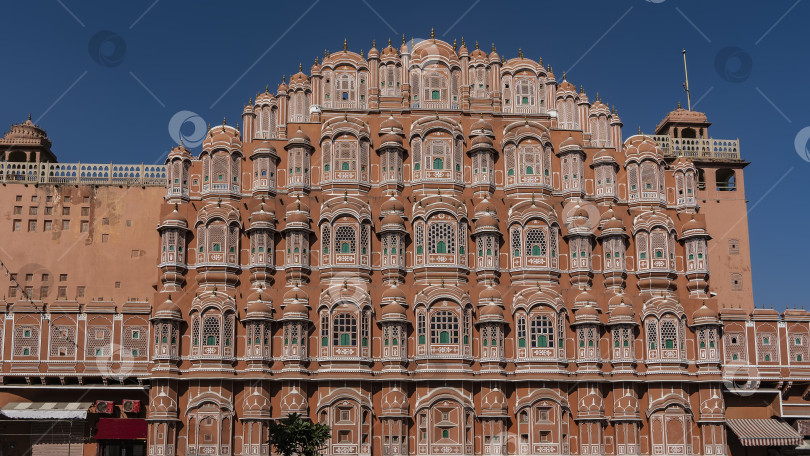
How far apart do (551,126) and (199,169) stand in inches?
913

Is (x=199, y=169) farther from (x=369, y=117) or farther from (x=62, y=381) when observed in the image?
(x=62, y=381)

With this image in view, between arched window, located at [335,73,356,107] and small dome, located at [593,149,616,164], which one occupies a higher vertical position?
arched window, located at [335,73,356,107]

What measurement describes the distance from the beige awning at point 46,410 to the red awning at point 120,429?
1.36 metres

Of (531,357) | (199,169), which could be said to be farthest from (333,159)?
(531,357)

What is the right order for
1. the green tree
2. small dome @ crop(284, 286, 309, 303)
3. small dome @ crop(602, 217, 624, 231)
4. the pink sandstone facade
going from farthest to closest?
small dome @ crop(602, 217, 624, 231)
small dome @ crop(284, 286, 309, 303)
the pink sandstone facade
the green tree

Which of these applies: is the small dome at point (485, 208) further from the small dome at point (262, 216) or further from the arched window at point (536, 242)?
the small dome at point (262, 216)

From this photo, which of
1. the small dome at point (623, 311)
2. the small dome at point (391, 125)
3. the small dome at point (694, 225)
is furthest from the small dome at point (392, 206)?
the small dome at point (694, 225)

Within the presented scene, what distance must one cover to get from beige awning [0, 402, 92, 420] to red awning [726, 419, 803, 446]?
129 ft

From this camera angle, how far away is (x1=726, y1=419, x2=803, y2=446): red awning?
181ft

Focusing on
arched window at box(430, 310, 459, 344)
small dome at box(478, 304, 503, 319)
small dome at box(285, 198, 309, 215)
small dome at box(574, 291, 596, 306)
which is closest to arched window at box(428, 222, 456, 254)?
arched window at box(430, 310, 459, 344)

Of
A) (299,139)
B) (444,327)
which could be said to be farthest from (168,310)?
(444,327)

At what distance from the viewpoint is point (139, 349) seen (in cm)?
5544

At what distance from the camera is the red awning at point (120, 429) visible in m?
54.4

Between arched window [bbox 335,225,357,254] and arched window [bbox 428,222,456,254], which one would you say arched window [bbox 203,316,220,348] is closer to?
arched window [bbox 335,225,357,254]
